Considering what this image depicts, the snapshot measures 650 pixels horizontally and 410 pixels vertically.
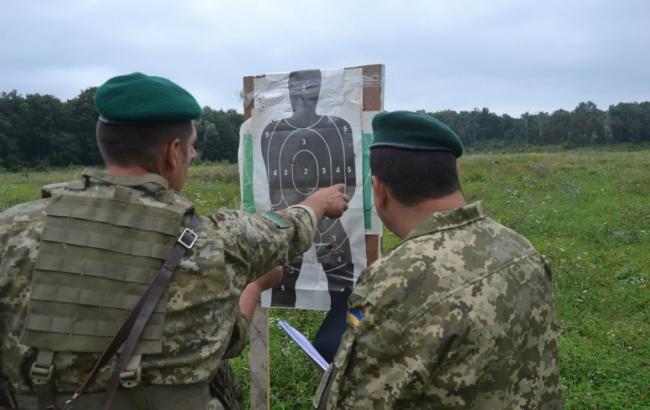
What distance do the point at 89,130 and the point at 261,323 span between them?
33837 mm

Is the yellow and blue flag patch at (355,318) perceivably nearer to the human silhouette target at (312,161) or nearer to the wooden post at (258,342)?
the human silhouette target at (312,161)

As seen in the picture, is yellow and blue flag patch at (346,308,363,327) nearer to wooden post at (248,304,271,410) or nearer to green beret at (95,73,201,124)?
green beret at (95,73,201,124)

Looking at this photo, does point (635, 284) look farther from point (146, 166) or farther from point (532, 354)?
point (146, 166)

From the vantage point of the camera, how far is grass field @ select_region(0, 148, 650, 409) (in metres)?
4.01

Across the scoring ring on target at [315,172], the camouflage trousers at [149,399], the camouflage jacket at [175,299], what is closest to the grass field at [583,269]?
the scoring ring on target at [315,172]

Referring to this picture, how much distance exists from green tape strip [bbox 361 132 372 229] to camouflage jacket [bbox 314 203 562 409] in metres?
1.28

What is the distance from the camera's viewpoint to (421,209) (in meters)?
1.65

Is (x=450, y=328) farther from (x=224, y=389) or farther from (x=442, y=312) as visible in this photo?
(x=224, y=389)

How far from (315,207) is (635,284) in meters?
5.04

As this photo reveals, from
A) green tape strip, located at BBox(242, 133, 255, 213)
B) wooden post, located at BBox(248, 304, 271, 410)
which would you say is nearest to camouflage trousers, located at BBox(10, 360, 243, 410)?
wooden post, located at BBox(248, 304, 271, 410)

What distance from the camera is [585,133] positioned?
4706cm

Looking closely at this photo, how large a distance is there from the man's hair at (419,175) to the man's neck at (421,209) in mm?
15

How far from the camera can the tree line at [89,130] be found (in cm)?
3098

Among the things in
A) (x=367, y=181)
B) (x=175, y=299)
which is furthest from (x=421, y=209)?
(x=367, y=181)
